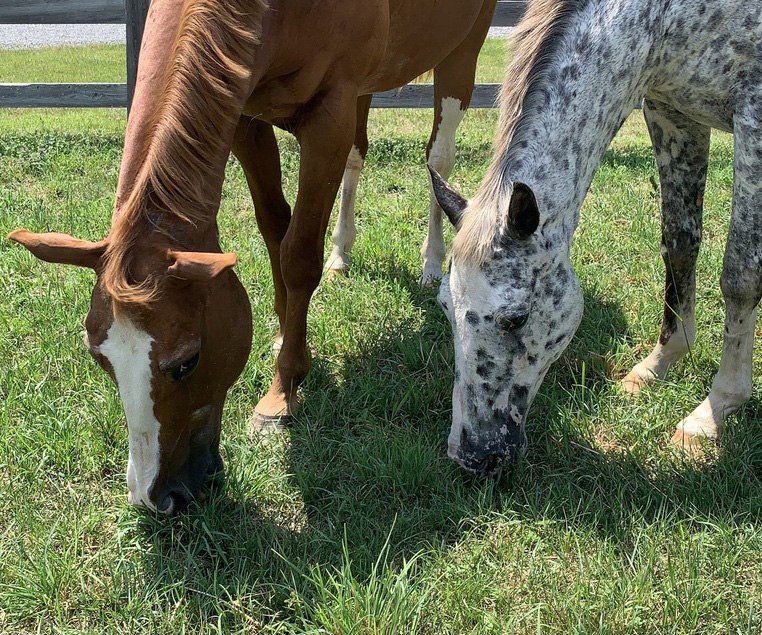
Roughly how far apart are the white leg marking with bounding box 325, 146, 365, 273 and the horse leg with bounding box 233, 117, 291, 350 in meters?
1.02

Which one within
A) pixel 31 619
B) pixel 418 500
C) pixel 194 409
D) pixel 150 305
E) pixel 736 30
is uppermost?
pixel 736 30

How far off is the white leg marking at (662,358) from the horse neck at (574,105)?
105 centimetres

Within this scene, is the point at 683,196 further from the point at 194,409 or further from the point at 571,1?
the point at 194,409

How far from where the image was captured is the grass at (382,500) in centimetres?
206

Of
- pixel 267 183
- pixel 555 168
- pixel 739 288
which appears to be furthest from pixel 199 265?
pixel 739 288

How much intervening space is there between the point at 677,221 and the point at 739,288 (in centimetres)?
58

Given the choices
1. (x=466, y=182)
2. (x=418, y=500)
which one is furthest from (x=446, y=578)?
(x=466, y=182)

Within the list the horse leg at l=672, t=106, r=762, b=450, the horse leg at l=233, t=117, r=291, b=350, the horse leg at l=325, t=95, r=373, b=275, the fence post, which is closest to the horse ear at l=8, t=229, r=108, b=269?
the horse leg at l=233, t=117, r=291, b=350

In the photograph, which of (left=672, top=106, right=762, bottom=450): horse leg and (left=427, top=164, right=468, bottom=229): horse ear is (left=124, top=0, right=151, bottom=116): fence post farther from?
(left=672, top=106, right=762, bottom=450): horse leg

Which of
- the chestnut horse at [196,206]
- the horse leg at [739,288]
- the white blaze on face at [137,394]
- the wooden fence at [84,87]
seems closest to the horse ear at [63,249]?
the chestnut horse at [196,206]

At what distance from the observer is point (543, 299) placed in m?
Result: 2.43

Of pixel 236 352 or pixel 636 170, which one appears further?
pixel 636 170

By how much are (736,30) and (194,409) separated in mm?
2254

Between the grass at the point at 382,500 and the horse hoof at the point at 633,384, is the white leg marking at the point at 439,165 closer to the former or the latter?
the grass at the point at 382,500
